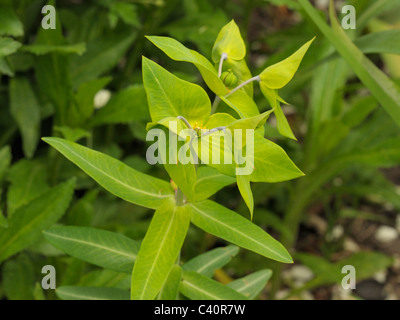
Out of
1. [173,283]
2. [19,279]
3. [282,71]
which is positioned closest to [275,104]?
[282,71]

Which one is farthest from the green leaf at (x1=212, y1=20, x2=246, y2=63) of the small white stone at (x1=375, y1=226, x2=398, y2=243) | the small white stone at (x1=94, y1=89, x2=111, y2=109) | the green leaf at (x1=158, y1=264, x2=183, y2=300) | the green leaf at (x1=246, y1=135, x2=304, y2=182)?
the small white stone at (x1=375, y1=226, x2=398, y2=243)

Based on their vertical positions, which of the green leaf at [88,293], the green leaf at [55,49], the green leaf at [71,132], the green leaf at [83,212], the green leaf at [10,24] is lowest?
the green leaf at [88,293]

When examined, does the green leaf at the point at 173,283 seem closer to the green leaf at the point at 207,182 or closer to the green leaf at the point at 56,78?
the green leaf at the point at 207,182

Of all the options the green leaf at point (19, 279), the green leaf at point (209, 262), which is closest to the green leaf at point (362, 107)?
the green leaf at point (209, 262)

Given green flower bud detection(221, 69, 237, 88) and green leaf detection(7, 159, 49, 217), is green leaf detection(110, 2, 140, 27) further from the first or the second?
green flower bud detection(221, 69, 237, 88)

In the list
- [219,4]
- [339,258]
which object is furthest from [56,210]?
[339,258]

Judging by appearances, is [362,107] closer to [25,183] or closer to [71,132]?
[71,132]
